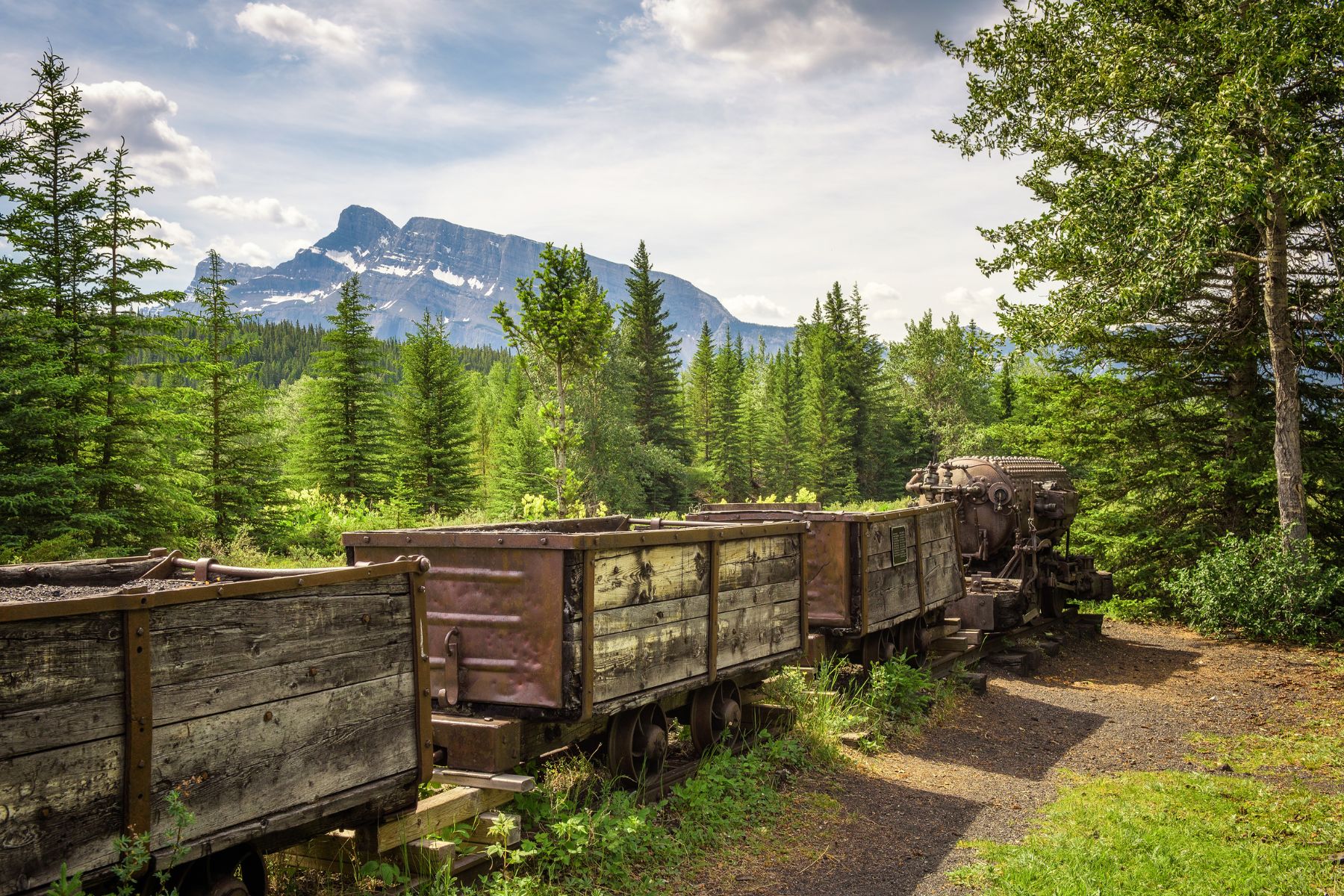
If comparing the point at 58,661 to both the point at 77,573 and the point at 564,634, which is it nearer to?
the point at 77,573

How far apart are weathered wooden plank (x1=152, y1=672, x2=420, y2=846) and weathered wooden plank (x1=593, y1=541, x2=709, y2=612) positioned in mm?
1501

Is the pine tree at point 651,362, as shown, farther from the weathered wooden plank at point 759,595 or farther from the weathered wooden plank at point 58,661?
the weathered wooden plank at point 58,661

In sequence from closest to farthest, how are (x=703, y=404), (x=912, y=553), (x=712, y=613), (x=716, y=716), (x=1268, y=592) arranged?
(x=712, y=613)
(x=716, y=716)
(x=912, y=553)
(x=1268, y=592)
(x=703, y=404)

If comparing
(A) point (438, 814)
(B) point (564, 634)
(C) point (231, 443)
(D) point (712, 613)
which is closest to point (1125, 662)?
(D) point (712, 613)

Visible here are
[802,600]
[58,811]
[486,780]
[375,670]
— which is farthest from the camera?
[802,600]

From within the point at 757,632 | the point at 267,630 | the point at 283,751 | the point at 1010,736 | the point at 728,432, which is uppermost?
the point at 728,432

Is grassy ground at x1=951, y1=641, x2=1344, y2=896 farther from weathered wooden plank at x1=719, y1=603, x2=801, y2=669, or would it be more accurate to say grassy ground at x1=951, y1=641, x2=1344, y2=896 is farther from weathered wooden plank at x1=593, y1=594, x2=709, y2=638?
weathered wooden plank at x1=593, y1=594, x2=709, y2=638

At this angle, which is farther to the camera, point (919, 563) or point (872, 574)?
point (919, 563)

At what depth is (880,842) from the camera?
245 inches

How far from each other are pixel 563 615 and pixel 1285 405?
542 inches

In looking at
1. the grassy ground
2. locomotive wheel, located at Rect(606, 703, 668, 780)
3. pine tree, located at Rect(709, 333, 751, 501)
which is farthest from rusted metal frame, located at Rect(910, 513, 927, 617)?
pine tree, located at Rect(709, 333, 751, 501)

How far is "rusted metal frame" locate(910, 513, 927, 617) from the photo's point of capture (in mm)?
10148

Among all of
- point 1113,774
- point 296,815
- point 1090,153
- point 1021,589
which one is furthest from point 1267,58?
point 296,815

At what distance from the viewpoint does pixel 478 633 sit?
5.48m
